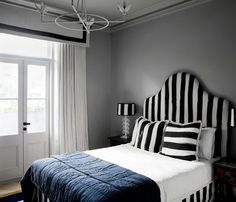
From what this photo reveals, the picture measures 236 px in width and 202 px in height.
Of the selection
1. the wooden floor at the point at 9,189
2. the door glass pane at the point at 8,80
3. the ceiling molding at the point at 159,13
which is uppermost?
the ceiling molding at the point at 159,13

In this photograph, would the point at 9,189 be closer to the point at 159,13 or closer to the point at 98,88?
the point at 98,88

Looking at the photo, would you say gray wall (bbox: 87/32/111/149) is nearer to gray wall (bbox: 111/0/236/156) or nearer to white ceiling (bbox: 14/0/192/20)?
gray wall (bbox: 111/0/236/156)

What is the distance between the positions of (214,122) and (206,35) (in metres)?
1.21

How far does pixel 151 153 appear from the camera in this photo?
2.99 meters

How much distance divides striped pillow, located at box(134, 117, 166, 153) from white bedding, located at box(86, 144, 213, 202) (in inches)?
5.6

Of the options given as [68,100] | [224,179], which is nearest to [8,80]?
[68,100]

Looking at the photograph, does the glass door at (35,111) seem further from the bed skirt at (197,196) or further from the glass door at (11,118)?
the bed skirt at (197,196)

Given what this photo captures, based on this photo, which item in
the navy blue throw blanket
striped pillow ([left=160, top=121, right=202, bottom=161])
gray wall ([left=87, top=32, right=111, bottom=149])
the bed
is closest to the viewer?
the navy blue throw blanket

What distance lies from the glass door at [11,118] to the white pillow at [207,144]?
283cm

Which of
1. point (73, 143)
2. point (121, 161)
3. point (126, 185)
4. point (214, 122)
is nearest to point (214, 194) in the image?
point (214, 122)

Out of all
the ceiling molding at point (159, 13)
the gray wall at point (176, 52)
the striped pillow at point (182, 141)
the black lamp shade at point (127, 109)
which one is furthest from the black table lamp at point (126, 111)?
the ceiling molding at point (159, 13)

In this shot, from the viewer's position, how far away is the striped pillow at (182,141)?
266 centimetres

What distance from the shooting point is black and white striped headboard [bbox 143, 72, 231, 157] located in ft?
9.21

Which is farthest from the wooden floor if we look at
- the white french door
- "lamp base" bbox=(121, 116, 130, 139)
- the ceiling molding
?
the ceiling molding
